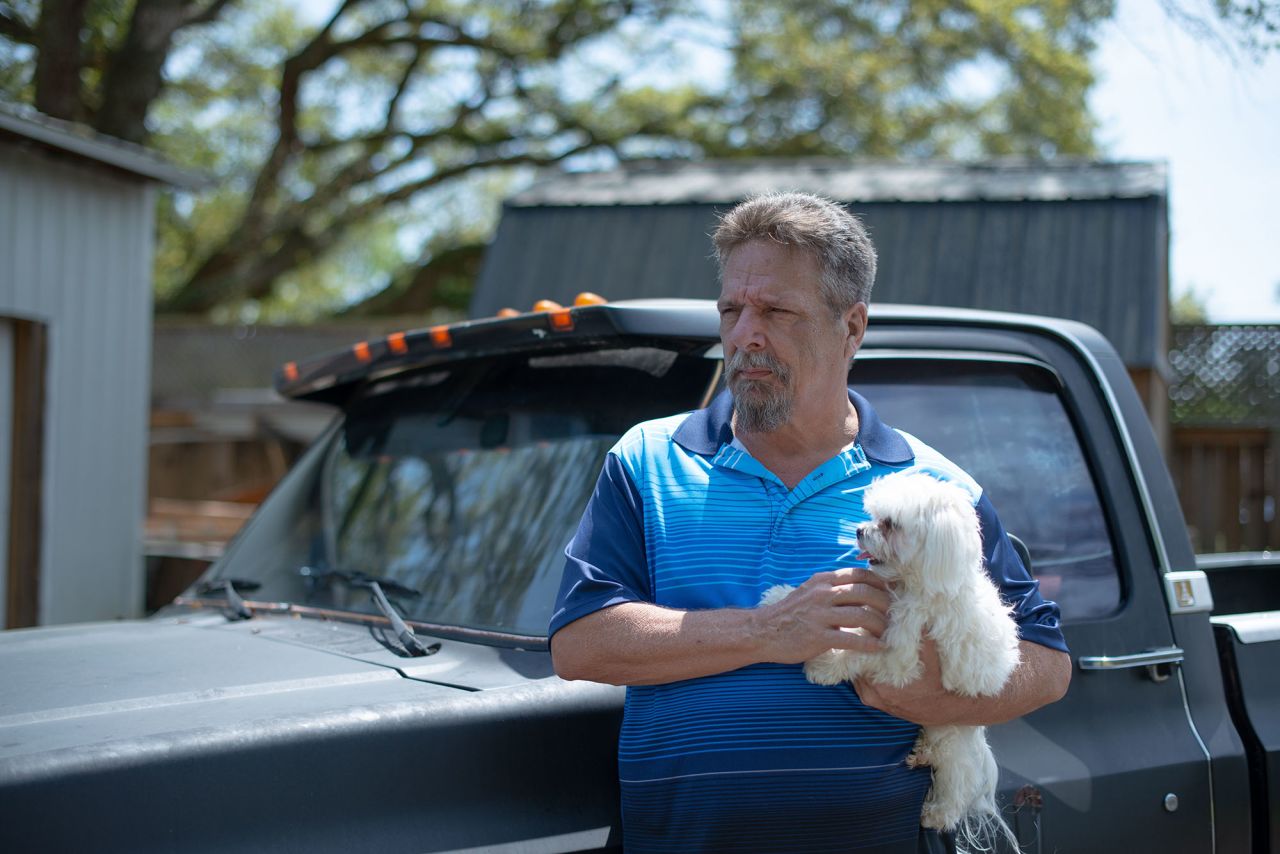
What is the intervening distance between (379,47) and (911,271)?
44.8 ft

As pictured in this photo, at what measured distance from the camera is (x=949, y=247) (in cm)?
993

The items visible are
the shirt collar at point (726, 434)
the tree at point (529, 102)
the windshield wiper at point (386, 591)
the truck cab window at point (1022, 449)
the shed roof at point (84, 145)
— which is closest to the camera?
the shirt collar at point (726, 434)

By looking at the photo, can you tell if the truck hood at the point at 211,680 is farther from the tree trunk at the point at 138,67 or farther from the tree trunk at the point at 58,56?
the tree trunk at the point at 138,67

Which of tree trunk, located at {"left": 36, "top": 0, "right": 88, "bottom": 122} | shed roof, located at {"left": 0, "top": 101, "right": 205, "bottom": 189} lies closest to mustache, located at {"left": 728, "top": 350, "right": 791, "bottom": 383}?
shed roof, located at {"left": 0, "top": 101, "right": 205, "bottom": 189}

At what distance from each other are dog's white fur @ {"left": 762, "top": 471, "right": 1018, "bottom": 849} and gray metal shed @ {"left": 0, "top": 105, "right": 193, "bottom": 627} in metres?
6.49

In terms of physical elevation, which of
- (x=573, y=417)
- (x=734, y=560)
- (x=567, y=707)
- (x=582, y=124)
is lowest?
(x=567, y=707)

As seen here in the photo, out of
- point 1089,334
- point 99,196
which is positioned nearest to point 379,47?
point 99,196

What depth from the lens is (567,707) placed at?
7.60 ft

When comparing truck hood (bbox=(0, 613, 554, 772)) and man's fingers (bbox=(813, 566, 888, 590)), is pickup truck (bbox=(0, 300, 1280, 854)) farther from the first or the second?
man's fingers (bbox=(813, 566, 888, 590))

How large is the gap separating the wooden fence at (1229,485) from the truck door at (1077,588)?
1061cm

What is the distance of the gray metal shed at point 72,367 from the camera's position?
748 centimetres

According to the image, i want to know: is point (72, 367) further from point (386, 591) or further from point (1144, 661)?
point (1144, 661)

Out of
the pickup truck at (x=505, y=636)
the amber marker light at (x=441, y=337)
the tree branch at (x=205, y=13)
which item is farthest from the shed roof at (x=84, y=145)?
the tree branch at (x=205, y=13)

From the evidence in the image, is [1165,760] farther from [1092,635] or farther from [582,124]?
[582,124]
